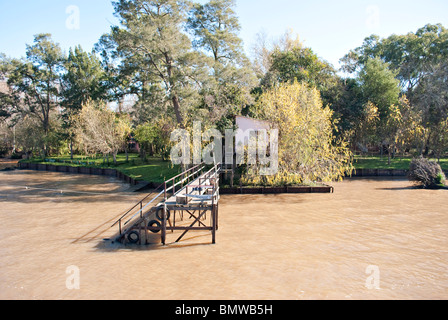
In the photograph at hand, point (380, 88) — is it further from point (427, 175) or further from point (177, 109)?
point (177, 109)

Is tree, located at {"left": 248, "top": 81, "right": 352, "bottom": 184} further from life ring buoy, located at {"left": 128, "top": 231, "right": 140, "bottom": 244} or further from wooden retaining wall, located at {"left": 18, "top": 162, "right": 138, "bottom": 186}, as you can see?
wooden retaining wall, located at {"left": 18, "top": 162, "right": 138, "bottom": 186}

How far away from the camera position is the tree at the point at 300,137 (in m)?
23.7

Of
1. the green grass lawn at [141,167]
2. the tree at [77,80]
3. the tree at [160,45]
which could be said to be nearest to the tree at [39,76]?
the tree at [77,80]

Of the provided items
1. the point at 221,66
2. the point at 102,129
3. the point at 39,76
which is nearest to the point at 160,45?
the point at 221,66

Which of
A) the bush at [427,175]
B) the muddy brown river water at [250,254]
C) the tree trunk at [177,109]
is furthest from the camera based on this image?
the tree trunk at [177,109]

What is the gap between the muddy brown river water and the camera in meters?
9.84

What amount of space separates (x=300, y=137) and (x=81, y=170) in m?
28.6

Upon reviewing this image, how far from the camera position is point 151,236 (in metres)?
15.5

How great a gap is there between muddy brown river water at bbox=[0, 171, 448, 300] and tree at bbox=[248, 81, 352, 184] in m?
2.68

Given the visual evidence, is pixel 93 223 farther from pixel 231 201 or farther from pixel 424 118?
pixel 424 118

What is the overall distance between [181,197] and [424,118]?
34.6 meters

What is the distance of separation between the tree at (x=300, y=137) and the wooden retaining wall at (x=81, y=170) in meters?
13.5

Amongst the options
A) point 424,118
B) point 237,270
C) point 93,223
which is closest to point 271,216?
point 237,270

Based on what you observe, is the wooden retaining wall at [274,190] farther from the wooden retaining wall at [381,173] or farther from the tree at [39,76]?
the tree at [39,76]
